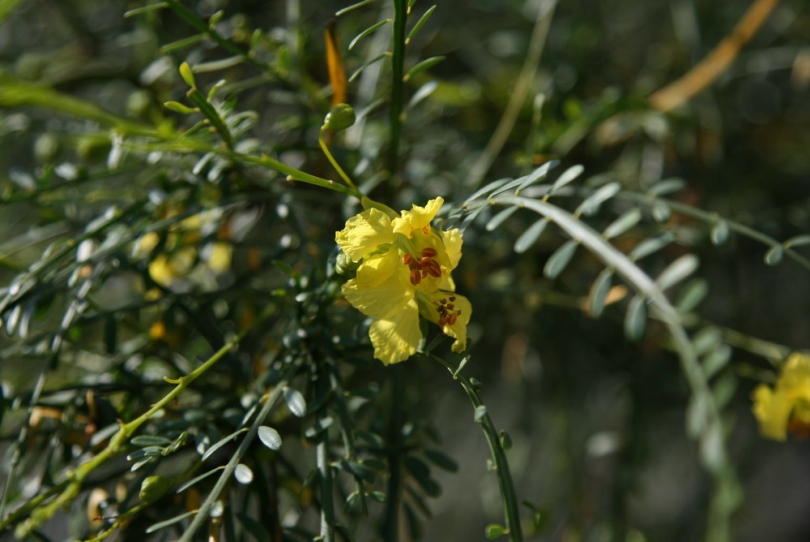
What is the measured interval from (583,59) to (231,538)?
0.88 m

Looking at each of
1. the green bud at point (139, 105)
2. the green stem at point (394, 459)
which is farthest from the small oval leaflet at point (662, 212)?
the green bud at point (139, 105)

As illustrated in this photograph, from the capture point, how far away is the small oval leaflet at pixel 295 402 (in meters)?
0.59

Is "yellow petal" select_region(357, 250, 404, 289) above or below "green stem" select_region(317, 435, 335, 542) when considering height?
above

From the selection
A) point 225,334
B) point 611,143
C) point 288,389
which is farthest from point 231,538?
point 611,143

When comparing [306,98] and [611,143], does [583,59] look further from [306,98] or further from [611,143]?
[306,98]

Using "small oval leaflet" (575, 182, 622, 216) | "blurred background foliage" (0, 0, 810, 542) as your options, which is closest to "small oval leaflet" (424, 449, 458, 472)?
"blurred background foliage" (0, 0, 810, 542)

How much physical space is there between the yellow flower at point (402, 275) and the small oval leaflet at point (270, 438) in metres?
0.09

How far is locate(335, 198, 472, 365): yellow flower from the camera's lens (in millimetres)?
578

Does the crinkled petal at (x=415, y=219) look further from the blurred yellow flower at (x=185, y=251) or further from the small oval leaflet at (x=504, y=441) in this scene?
the blurred yellow flower at (x=185, y=251)

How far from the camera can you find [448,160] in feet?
3.69

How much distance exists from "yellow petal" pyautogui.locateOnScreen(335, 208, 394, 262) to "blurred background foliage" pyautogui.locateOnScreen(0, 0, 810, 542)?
0.26ft

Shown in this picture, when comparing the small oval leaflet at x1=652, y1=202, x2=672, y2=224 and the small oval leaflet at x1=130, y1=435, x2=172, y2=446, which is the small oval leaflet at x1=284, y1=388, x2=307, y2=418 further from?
the small oval leaflet at x1=652, y1=202, x2=672, y2=224

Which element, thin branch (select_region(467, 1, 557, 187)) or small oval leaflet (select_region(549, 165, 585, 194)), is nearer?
small oval leaflet (select_region(549, 165, 585, 194))

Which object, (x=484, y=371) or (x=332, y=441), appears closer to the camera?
(x=332, y=441)
